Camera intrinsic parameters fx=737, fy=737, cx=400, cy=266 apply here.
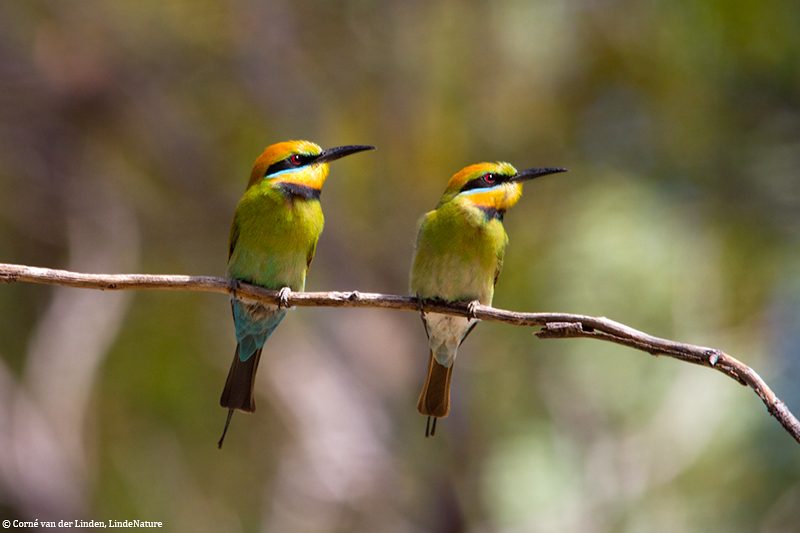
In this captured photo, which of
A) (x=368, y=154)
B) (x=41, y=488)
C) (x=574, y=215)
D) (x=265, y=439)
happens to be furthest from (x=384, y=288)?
(x=41, y=488)

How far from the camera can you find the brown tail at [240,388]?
9.03ft

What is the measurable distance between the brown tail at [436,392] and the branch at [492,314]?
41cm

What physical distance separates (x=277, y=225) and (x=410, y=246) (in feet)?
13.8

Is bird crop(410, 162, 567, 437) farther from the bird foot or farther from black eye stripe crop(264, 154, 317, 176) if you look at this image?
the bird foot

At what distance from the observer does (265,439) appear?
876 centimetres

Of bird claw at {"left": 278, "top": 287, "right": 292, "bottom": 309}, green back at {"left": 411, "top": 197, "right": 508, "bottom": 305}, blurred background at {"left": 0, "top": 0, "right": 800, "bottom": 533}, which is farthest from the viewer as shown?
blurred background at {"left": 0, "top": 0, "right": 800, "bottom": 533}

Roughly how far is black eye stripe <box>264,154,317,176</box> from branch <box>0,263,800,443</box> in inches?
22.5

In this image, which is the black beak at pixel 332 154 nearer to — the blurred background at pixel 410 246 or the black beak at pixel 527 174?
the black beak at pixel 527 174

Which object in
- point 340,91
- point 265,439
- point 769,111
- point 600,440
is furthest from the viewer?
point 265,439

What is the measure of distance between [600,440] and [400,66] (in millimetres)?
4203

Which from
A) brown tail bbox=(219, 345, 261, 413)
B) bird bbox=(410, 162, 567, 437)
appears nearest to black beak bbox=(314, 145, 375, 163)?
bird bbox=(410, 162, 567, 437)

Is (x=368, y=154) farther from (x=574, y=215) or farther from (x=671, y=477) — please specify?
(x=671, y=477)

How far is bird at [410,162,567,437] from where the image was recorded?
3012 mm

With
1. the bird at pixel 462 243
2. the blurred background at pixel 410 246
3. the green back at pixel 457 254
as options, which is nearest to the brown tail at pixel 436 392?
the bird at pixel 462 243
